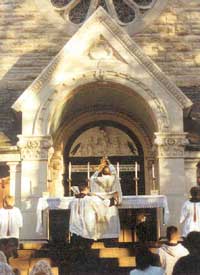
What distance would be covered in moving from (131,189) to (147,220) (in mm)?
2391

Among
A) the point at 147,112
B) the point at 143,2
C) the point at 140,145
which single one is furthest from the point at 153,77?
the point at 143,2

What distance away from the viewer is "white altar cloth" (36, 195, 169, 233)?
1244cm

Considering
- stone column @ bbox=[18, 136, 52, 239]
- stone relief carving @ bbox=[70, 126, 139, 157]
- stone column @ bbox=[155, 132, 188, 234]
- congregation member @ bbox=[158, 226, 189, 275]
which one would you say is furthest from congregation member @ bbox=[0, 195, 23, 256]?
stone relief carving @ bbox=[70, 126, 139, 157]

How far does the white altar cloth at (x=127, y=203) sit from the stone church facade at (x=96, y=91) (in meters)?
0.76

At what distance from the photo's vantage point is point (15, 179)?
14148 mm

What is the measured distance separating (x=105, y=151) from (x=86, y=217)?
5445 millimetres

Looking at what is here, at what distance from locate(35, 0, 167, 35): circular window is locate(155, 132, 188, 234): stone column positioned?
5.36 m

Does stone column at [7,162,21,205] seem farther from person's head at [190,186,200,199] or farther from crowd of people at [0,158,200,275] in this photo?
person's head at [190,186,200,199]

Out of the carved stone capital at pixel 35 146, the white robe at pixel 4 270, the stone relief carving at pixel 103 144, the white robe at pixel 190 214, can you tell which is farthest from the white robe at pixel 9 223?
the stone relief carving at pixel 103 144

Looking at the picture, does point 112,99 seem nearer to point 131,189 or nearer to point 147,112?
point 147,112

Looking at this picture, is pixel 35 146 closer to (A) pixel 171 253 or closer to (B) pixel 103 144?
(B) pixel 103 144

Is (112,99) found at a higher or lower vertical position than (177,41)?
lower

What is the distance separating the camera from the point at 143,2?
18.4 m

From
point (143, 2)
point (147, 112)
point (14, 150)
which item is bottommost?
point (14, 150)
